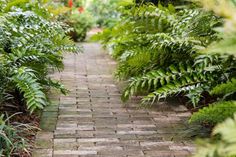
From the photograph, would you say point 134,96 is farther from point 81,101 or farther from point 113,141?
point 113,141

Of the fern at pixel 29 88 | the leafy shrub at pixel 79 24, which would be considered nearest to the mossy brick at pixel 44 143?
A: the fern at pixel 29 88

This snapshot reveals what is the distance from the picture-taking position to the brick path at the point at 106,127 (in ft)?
9.54

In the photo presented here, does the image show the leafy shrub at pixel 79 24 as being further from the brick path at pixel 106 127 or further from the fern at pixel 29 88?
the fern at pixel 29 88

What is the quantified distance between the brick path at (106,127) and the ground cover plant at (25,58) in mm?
203

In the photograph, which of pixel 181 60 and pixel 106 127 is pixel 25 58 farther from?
pixel 181 60

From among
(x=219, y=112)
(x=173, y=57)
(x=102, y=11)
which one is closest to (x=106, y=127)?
(x=173, y=57)

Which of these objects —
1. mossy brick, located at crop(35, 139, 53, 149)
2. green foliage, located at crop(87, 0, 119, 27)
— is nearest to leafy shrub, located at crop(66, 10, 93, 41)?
green foliage, located at crop(87, 0, 119, 27)

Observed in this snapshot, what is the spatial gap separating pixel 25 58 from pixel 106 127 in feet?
3.03

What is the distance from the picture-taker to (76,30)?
955 cm

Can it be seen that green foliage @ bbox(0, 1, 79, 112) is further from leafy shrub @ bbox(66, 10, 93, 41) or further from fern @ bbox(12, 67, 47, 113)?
leafy shrub @ bbox(66, 10, 93, 41)

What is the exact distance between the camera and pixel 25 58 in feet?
11.7

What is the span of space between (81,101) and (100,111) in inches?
16.0

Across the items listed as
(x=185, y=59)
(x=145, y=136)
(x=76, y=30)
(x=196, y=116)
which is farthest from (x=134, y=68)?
(x=76, y=30)

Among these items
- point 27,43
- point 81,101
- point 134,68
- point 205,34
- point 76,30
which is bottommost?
point 76,30
